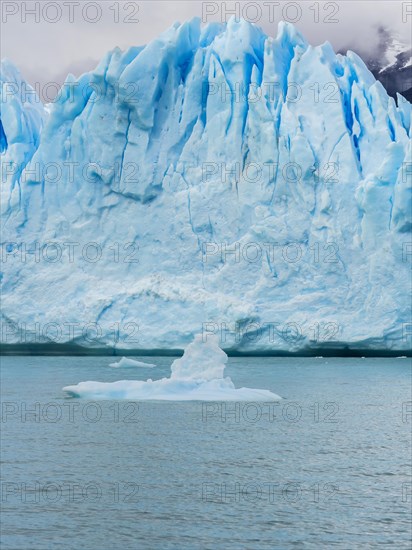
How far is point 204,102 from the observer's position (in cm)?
2216

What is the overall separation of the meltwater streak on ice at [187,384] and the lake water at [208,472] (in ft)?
0.70

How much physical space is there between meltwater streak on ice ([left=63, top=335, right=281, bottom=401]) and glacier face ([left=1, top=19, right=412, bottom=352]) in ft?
20.6

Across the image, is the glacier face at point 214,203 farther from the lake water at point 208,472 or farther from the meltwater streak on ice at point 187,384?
the meltwater streak on ice at point 187,384

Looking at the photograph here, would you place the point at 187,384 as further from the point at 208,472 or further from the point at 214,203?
the point at 214,203

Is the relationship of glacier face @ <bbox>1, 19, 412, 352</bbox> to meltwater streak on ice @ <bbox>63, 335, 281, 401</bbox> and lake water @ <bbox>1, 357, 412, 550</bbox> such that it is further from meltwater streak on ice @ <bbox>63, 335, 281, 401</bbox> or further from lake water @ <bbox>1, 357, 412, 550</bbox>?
meltwater streak on ice @ <bbox>63, 335, 281, 401</bbox>

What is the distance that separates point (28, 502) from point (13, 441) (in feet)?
9.96

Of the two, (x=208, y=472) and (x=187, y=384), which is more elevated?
(x=187, y=384)

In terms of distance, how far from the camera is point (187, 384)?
1416 cm

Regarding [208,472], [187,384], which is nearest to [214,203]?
[187,384]

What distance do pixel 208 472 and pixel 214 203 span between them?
13187 millimetres

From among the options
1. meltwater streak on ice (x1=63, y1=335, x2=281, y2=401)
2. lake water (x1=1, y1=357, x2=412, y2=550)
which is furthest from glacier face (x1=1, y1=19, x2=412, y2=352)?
meltwater streak on ice (x1=63, y1=335, x2=281, y2=401)

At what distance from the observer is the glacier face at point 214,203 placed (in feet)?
67.0

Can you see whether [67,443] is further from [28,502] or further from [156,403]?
[156,403]

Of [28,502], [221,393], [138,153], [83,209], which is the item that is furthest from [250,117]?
[28,502]
